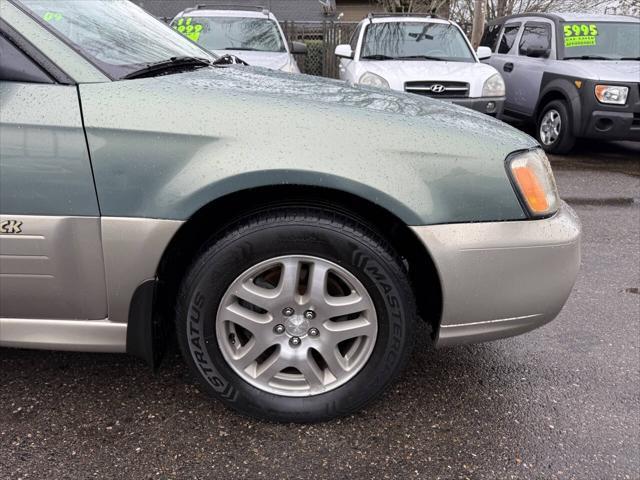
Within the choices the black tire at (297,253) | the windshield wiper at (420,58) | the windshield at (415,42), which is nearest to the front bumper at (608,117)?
the windshield at (415,42)

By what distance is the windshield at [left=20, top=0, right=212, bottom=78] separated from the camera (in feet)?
6.75

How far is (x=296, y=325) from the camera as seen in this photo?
81.4 inches

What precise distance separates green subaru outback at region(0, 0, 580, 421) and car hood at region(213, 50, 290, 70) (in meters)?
5.03

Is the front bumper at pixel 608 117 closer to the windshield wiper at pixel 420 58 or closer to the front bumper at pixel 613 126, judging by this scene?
the front bumper at pixel 613 126

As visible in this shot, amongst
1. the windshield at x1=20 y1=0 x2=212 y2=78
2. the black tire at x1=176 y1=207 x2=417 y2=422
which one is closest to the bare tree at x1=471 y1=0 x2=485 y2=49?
the windshield at x1=20 y1=0 x2=212 y2=78

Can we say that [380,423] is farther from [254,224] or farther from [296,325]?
[254,224]

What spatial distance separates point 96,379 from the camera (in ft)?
7.94

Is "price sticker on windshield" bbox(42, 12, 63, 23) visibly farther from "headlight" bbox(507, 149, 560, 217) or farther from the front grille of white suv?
the front grille of white suv

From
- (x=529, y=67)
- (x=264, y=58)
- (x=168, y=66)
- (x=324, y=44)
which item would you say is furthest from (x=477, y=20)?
(x=168, y=66)

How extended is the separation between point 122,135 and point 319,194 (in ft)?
2.25

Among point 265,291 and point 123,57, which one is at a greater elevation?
point 123,57

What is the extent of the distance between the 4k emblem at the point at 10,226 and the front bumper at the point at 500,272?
1307 millimetres

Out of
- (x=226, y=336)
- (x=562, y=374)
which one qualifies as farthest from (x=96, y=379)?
(x=562, y=374)

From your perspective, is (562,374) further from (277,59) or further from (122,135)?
(277,59)
